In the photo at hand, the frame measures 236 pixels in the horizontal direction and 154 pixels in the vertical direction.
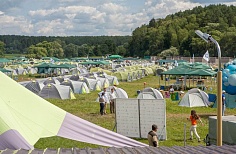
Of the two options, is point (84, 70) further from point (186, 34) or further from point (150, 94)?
point (186, 34)

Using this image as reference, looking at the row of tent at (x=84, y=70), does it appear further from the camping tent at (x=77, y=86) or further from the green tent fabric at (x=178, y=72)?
the camping tent at (x=77, y=86)

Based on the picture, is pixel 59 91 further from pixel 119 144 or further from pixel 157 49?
pixel 157 49

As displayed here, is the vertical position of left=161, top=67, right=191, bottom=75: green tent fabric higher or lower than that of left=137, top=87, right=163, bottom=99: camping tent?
higher

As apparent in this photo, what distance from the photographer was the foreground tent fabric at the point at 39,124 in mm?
7119

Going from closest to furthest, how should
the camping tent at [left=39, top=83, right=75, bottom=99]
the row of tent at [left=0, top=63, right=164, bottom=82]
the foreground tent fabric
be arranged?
the foreground tent fabric, the camping tent at [left=39, top=83, right=75, bottom=99], the row of tent at [left=0, top=63, right=164, bottom=82]

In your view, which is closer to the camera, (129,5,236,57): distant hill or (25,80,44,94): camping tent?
(25,80,44,94): camping tent

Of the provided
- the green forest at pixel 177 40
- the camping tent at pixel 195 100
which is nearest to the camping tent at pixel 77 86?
the camping tent at pixel 195 100

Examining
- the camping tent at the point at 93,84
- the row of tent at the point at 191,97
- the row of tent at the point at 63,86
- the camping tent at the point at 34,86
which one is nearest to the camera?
→ the row of tent at the point at 191,97

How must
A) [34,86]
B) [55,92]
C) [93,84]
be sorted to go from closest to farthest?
[55,92] → [34,86] → [93,84]

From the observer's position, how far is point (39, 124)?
762cm

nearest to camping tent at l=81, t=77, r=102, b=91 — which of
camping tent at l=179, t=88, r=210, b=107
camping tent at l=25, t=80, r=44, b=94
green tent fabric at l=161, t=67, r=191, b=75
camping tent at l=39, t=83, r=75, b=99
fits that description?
camping tent at l=25, t=80, r=44, b=94

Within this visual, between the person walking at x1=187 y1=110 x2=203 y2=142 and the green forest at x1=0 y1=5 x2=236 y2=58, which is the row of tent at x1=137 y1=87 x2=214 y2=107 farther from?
the green forest at x1=0 y1=5 x2=236 y2=58

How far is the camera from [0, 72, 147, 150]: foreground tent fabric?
7119 millimetres

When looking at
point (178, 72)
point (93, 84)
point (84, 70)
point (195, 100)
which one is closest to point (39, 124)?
point (195, 100)
